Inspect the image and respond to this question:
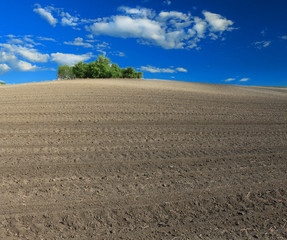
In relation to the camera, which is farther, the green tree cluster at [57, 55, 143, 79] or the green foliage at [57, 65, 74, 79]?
the green foliage at [57, 65, 74, 79]

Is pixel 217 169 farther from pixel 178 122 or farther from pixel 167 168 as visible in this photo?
pixel 178 122

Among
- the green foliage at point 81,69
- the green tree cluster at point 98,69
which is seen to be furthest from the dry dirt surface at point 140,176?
the green foliage at point 81,69

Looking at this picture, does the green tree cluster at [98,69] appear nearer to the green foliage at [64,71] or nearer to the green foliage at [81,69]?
the green foliage at [81,69]

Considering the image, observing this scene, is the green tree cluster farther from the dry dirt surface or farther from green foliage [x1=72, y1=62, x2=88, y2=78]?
the dry dirt surface

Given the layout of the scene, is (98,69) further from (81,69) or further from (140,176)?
(140,176)

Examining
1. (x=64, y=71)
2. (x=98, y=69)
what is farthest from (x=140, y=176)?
(x=64, y=71)

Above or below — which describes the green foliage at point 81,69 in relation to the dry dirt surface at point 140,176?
above

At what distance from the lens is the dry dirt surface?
3520 mm

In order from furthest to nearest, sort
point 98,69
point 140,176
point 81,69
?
point 81,69
point 98,69
point 140,176

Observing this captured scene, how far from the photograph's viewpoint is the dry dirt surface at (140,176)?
11.5ft

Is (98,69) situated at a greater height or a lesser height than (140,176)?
greater

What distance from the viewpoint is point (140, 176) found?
4.80 metres

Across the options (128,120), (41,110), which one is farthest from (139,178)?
(41,110)

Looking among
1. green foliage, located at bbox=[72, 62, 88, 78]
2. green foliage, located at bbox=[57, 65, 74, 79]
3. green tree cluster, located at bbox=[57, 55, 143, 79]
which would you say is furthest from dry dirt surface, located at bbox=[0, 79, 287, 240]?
green foliage, located at bbox=[57, 65, 74, 79]
